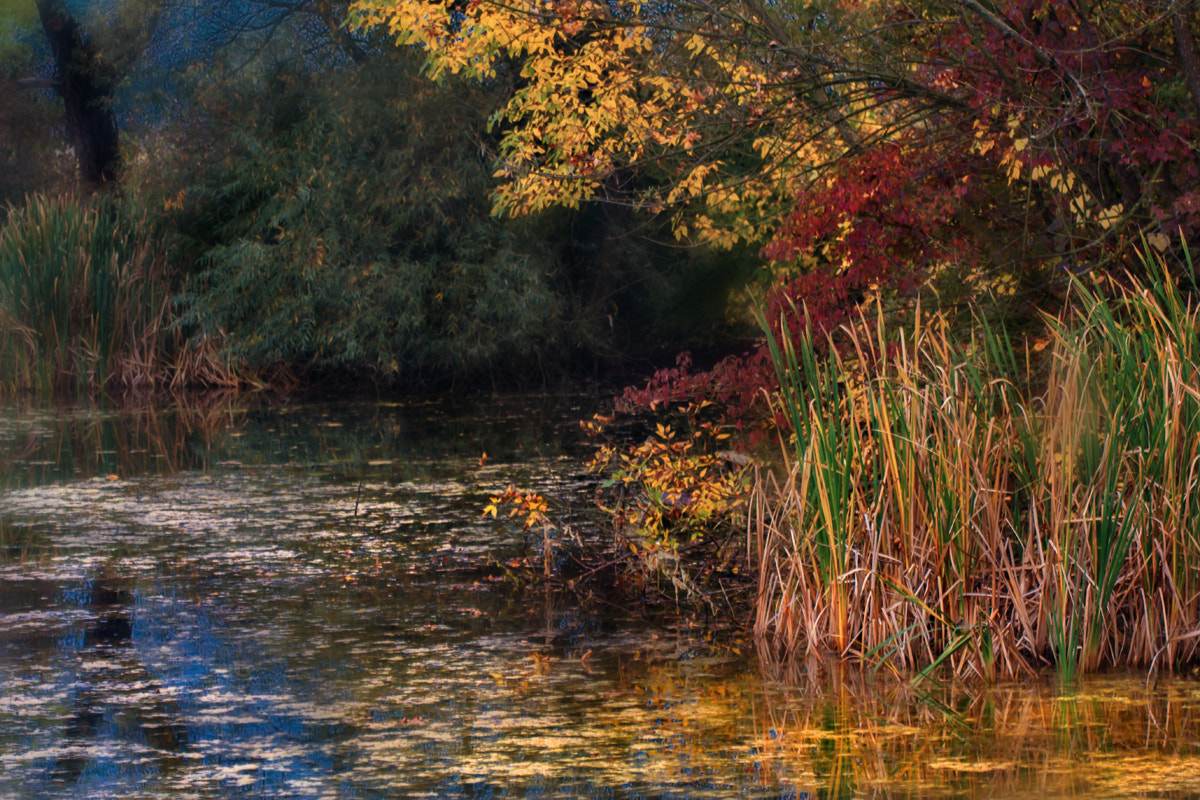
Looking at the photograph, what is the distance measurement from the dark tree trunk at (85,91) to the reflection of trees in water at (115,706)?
17.1m

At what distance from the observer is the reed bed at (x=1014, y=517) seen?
15.7ft

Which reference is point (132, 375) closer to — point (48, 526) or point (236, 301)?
point (236, 301)

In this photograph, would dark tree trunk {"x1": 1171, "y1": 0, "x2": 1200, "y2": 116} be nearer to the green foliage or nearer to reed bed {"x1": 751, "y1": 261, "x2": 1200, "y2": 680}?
reed bed {"x1": 751, "y1": 261, "x2": 1200, "y2": 680}

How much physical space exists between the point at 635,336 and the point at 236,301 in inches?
203

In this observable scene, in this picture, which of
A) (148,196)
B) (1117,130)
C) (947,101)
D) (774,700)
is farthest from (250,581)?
(148,196)

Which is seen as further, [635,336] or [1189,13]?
[635,336]

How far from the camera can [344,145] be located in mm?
16484

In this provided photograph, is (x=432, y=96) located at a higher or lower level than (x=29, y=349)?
higher

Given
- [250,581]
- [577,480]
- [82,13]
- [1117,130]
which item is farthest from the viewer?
[82,13]

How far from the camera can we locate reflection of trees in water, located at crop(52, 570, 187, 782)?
4.16m

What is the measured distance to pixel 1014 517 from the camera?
5137 mm

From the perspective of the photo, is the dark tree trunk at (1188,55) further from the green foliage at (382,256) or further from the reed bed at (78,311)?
the reed bed at (78,311)

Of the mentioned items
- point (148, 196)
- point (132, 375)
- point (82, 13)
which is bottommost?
point (132, 375)

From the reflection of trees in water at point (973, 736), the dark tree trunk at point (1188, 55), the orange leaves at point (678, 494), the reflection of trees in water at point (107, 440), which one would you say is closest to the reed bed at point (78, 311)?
the reflection of trees in water at point (107, 440)
